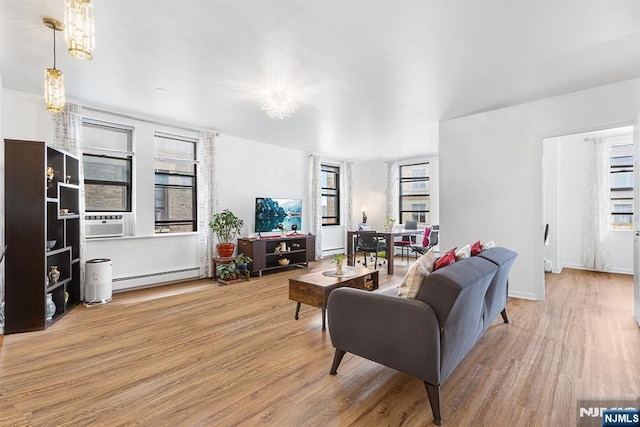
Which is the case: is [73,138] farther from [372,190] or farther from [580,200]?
[580,200]

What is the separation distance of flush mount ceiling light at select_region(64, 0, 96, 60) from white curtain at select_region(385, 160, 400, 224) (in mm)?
7682

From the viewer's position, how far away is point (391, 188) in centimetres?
870

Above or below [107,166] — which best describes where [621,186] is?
below

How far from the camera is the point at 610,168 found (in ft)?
19.4

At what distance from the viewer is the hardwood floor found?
1.88 m

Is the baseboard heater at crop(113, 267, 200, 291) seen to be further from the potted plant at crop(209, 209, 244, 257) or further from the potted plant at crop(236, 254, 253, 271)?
the potted plant at crop(236, 254, 253, 271)

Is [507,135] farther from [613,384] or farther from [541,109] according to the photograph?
[613,384]

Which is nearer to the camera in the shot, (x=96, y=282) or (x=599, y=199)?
(x=96, y=282)

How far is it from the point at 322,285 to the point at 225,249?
2.80 metres

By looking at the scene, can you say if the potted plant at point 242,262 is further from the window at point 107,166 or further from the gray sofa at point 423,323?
the gray sofa at point 423,323

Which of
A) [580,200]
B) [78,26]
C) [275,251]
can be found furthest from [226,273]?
[580,200]

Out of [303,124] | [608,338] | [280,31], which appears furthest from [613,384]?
[303,124]

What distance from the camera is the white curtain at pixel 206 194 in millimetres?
5461

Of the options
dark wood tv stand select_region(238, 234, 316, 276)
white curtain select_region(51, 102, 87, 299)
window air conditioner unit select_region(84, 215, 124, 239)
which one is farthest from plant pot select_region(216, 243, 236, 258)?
white curtain select_region(51, 102, 87, 299)
